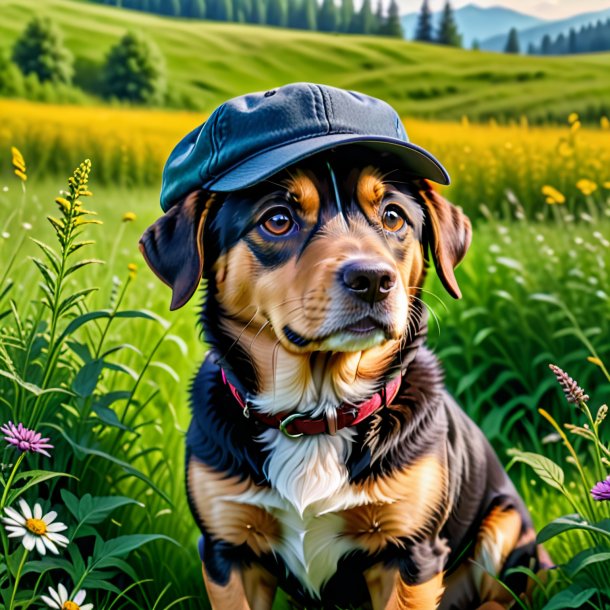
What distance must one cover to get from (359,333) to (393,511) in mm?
638

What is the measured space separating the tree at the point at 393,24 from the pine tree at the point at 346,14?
1.54 ft

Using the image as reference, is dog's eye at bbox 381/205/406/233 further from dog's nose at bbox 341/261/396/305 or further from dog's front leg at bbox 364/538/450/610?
dog's front leg at bbox 364/538/450/610

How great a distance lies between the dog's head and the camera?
9.00 ft

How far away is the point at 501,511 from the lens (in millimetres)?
3420

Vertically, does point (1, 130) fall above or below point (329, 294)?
below

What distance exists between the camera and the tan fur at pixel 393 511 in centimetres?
299

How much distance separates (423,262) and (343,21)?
8476 mm

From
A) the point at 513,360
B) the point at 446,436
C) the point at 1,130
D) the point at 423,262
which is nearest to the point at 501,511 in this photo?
the point at 446,436

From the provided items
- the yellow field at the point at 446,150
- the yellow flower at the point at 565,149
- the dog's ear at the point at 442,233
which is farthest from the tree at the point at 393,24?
the dog's ear at the point at 442,233

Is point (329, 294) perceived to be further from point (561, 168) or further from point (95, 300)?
point (561, 168)

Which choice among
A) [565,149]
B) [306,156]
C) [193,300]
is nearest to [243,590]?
[306,156]

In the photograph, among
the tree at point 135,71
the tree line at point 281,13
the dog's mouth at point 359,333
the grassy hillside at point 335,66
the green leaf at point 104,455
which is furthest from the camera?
the tree line at point 281,13

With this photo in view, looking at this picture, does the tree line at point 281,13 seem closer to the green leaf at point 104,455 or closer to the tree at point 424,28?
the tree at point 424,28

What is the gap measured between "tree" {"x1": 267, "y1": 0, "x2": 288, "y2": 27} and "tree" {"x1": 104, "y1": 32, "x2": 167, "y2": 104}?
67.5 inches
